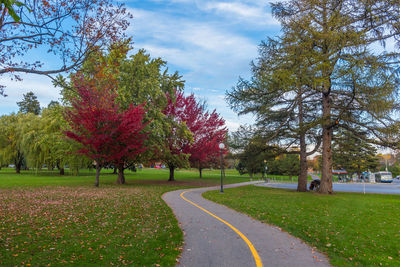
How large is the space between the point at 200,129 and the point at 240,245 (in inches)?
966

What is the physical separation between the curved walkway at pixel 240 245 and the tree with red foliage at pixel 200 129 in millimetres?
19848

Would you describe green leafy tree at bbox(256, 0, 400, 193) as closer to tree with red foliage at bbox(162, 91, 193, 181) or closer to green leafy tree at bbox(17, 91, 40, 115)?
tree with red foliage at bbox(162, 91, 193, 181)

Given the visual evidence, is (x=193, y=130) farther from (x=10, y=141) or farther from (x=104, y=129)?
(x=10, y=141)

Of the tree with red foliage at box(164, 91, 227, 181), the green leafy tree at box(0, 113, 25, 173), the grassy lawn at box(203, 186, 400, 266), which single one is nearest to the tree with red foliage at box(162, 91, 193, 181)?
the tree with red foliage at box(164, 91, 227, 181)

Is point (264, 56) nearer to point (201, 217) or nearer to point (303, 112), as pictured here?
point (303, 112)

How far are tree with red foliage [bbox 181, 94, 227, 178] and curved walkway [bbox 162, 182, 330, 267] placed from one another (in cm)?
1985

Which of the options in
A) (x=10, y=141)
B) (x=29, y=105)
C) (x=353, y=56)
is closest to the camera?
(x=353, y=56)

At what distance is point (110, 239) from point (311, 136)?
20.1 meters

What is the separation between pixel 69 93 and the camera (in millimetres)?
22969

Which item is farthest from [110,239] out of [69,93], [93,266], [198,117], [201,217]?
[198,117]

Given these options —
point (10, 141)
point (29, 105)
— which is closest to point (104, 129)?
point (10, 141)

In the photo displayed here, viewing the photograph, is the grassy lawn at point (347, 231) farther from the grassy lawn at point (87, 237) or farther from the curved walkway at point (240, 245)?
the grassy lawn at point (87, 237)

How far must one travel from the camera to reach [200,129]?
100 ft

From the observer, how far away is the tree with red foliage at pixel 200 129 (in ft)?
96.1
